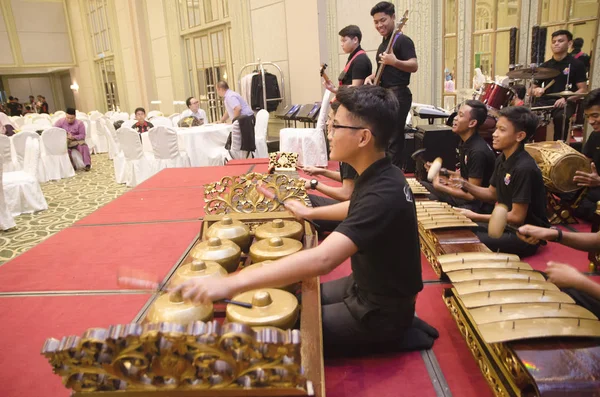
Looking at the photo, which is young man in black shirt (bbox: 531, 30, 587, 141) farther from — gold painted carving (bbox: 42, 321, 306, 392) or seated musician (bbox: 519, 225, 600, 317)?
gold painted carving (bbox: 42, 321, 306, 392)

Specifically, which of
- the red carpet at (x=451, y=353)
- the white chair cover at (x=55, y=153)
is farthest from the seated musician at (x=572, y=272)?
the white chair cover at (x=55, y=153)

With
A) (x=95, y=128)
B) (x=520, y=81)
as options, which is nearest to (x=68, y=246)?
(x=520, y=81)

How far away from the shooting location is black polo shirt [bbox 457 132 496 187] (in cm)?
263

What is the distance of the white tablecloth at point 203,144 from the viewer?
5.44 meters

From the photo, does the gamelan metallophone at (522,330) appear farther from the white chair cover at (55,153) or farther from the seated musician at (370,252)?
the white chair cover at (55,153)

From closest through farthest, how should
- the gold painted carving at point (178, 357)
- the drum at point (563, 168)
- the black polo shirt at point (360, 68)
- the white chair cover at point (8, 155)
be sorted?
1. the gold painted carving at point (178, 357)
2. the drum at point (563, 168)
3. the black polo shirt at point (360, 68)
4. the white chair cover at point (8, 155)

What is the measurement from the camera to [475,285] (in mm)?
1352

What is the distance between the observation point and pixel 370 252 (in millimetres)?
1173

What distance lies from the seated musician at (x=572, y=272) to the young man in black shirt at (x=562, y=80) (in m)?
2.91

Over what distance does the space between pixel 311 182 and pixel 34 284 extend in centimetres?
139

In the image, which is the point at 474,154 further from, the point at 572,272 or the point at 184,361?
the point at 184,361

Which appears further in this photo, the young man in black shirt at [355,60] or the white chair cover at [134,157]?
the white chair cover at [134,157]

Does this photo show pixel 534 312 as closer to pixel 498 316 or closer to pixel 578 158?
pixel 498 316

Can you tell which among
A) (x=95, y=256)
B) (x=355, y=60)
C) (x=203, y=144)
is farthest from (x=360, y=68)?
(x=203, y=144)
